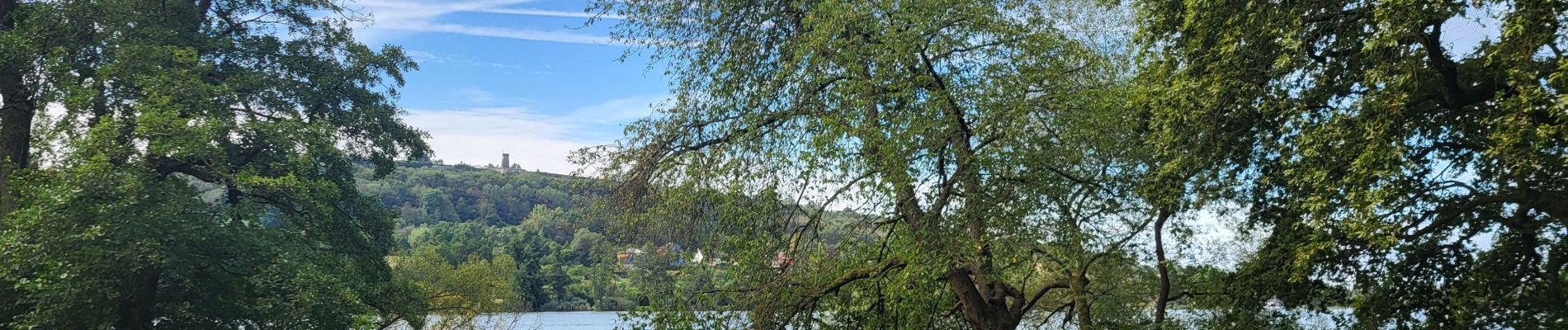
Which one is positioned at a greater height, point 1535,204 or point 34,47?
point 1535,204

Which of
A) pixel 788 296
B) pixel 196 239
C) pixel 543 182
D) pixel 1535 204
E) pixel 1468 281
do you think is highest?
pixel 543 182

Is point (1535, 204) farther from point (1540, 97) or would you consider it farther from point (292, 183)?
point (292, 183)

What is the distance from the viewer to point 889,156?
8938 mm

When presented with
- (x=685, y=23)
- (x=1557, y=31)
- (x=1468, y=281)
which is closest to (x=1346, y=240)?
(x=1468, y=281)

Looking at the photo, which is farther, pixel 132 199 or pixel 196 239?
pixel 196 239

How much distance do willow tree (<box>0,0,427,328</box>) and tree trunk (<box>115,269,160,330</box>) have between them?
0.02m

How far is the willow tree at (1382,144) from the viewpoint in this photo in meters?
7.00

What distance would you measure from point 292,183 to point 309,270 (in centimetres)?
110

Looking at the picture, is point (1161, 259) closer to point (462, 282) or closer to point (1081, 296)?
point (1081, 296)

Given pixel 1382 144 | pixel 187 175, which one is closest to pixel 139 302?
pixel 187 175

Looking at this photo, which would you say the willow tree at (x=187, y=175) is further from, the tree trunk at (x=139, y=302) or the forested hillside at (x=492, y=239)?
the forested hillside at (x=492, y=239)

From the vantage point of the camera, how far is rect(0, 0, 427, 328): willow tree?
487 inches

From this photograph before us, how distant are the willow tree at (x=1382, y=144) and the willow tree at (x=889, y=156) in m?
1.17

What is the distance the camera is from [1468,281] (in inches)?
316
